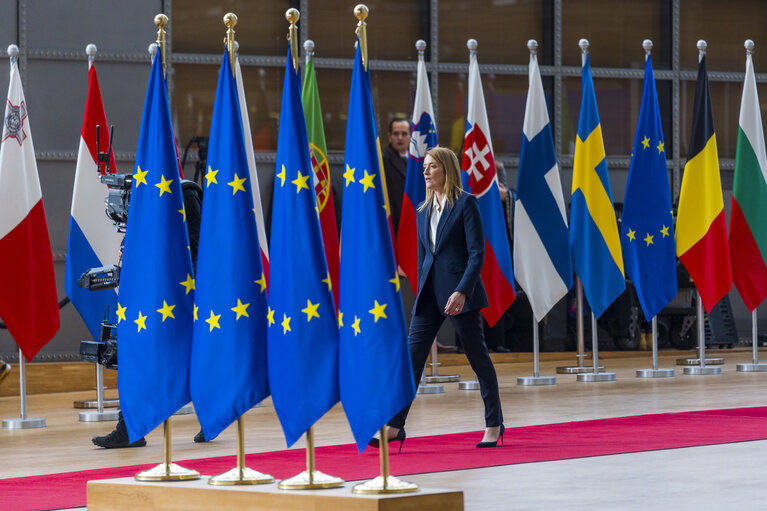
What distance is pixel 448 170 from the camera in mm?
6586

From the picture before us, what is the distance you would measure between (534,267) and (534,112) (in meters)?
1.27

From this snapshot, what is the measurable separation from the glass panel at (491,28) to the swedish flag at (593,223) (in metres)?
2.51

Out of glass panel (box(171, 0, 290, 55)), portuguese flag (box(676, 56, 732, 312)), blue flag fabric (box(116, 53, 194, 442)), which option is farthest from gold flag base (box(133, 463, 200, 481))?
glass panel (box(171, 0, 290, 55))

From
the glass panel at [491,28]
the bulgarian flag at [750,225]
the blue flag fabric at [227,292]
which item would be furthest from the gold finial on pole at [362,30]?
the glass panel at [491,28]

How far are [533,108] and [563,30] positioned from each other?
3.15 m

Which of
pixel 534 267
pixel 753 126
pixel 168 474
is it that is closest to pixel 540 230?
pixel 534 267

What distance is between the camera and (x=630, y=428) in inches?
283

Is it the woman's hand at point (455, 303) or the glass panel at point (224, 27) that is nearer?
the woman's hand at point (455, 303)

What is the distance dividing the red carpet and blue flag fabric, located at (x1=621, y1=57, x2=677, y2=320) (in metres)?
2.67

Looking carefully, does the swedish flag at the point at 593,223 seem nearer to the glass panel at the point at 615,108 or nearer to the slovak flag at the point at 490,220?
the slovak flag at the point at 490,220

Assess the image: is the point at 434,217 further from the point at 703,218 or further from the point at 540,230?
the point at 703,218

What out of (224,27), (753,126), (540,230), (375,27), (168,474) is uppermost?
(375,27)

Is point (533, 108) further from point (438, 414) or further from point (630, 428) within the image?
point (630, 428)

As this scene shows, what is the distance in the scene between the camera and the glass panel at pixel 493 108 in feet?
41.8
